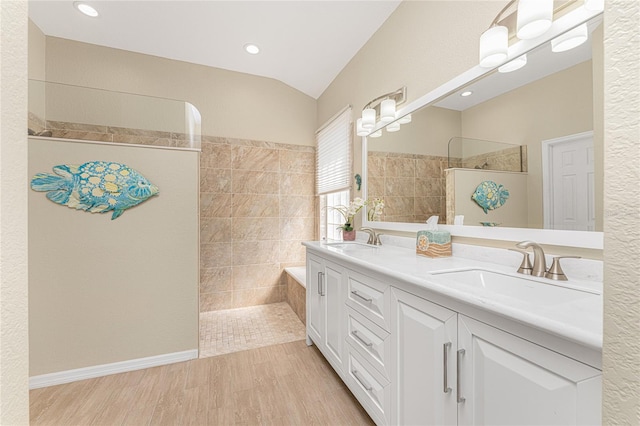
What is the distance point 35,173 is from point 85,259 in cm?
67

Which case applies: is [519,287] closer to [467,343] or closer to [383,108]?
[467,343]

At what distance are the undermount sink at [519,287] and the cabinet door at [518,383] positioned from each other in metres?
0.18

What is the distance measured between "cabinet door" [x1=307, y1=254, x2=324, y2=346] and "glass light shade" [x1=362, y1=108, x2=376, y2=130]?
4.10 ft

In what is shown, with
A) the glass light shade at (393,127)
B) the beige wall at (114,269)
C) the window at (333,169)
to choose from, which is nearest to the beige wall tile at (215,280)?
the beige wall at (114,269)

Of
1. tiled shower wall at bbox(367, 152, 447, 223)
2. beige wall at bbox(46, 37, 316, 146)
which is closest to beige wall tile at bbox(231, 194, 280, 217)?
beige wall at bbox(46, 37, 316, 146)

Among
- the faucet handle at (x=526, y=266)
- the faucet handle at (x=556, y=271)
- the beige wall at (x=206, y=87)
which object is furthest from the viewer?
the beige wall at (x=206, y=87)

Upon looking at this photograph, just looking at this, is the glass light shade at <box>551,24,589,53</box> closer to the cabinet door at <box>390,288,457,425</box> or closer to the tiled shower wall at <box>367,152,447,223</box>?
the tiled shower wall at <box>367,152,447,223</box>

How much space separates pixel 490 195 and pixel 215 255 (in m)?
2.97

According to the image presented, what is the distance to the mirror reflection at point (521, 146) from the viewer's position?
42.3 inches

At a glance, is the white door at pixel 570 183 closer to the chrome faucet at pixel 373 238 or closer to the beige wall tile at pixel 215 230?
the chrome faucet at pixel 373 238

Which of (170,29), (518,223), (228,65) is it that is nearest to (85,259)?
(170,29)

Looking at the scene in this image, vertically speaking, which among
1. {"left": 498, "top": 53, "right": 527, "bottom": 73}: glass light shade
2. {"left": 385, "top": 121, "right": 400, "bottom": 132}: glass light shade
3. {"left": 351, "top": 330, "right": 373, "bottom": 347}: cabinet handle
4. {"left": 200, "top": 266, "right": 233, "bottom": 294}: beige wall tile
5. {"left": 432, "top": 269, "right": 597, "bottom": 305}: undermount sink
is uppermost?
{"left": 498, "top": 53, "right": 527, "bottom": 73}: glass light shade

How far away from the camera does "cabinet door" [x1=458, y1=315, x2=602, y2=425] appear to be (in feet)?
2.04

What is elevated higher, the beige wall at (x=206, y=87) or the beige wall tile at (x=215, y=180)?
the beige wall at (x=206, y=87)
